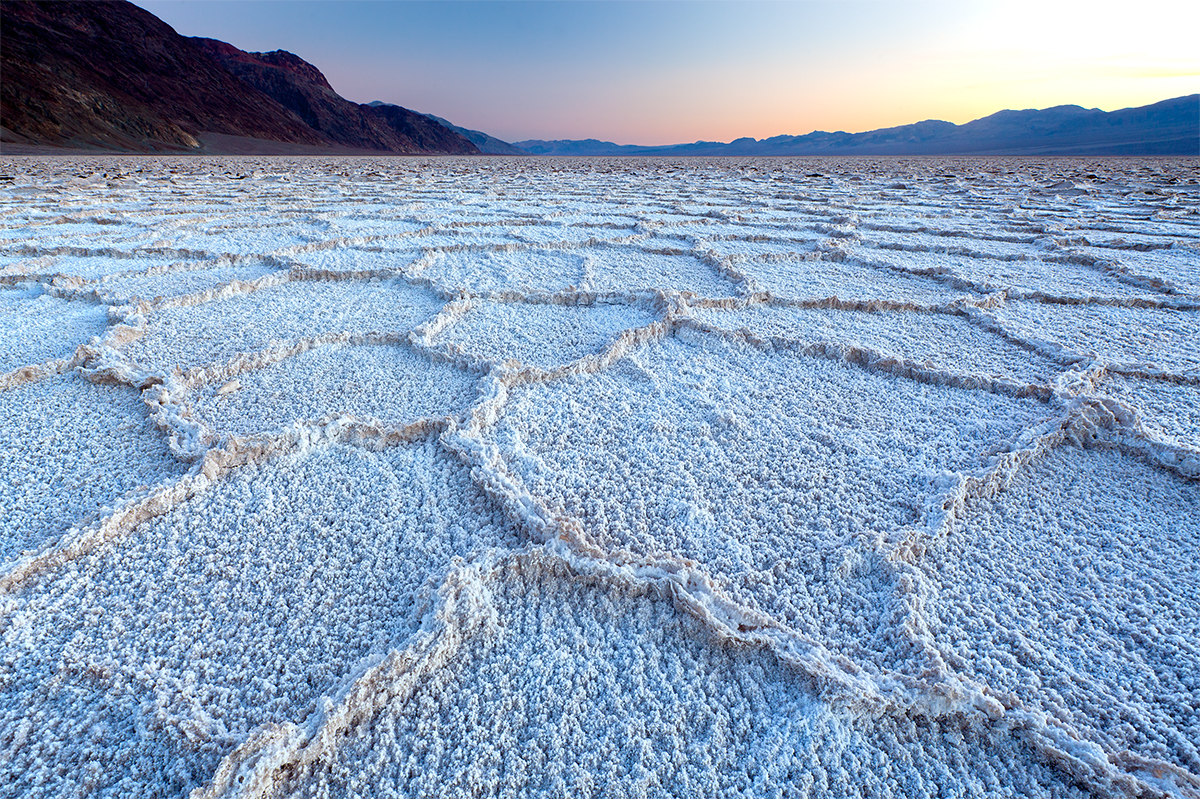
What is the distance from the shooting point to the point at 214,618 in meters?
0.65

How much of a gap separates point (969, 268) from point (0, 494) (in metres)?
2.97

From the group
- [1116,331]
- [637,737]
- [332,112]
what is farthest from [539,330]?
[332,112]

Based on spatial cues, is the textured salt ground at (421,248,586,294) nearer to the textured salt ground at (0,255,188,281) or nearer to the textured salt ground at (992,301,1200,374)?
the textured salt ground at (0,255,188,281)

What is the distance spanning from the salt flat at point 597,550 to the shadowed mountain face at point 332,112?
5338cm

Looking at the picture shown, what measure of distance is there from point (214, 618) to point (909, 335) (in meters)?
1.64

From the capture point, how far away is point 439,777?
0.51 metres

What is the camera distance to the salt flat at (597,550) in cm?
53

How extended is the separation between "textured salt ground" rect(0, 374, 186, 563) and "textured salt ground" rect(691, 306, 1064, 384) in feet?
4.20

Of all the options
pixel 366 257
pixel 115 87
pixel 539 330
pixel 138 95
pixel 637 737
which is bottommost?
pixel 637 737

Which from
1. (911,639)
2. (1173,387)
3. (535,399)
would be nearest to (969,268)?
(1173,387)

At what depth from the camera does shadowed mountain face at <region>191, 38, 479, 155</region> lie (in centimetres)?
4775

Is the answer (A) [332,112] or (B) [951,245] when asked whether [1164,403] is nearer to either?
(B) [951,245]

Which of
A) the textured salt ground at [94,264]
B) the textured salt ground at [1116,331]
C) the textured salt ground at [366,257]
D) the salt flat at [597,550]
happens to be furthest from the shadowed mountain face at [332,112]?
the textured salt ground at [1116,331]

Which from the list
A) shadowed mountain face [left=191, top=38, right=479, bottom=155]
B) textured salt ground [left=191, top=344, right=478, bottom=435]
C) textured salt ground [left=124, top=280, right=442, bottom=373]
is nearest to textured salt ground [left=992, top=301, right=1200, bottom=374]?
textured salt ground [left=191, top=344, right=478, bottom=435]
